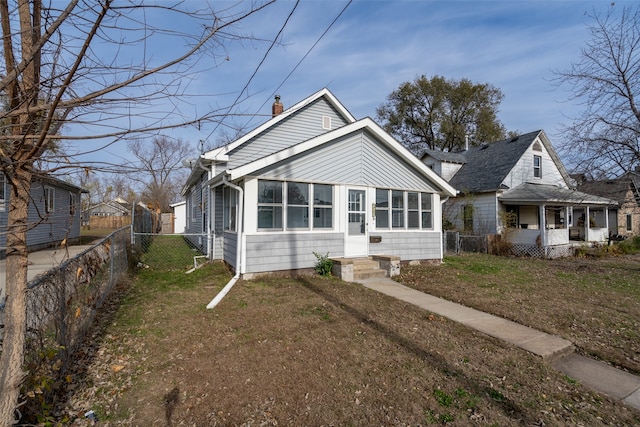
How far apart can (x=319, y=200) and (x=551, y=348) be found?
6.18 meters

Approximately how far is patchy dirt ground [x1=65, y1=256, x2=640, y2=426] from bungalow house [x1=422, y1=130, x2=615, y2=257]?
10.5m

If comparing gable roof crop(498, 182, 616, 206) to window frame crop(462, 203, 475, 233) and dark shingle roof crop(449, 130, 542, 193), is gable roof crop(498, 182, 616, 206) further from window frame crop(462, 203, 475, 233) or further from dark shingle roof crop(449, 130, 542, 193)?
window frame crop(462, 203, 475, 233)

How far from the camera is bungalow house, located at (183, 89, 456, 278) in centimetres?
846

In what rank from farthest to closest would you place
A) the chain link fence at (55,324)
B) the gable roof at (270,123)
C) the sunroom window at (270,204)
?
the gable roof at (270,123) → the sunroom window at (270,204) → the chain link fence at (55,324)

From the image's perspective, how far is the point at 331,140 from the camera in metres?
9.34

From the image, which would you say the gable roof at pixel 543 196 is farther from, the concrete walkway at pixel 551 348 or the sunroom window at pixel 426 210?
the concrete walkway at pixel 551 348

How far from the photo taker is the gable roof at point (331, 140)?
8.06 metres

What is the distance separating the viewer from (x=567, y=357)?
4.42 m

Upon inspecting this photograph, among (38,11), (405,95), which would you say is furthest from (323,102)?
(405,95)

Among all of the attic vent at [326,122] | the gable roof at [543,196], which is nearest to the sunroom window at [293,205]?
the attic vent at [326,122]

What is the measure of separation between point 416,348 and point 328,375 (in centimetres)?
142

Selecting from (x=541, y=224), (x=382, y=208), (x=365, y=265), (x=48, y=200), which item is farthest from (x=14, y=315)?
(x=541, y=224)

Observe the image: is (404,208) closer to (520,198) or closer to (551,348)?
(551,348)

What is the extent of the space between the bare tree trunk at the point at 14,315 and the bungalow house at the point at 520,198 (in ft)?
59.5
